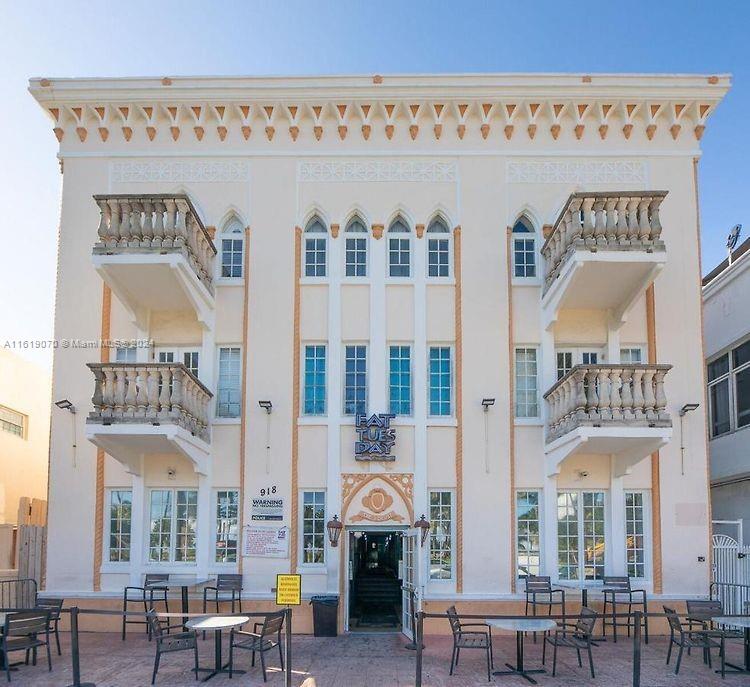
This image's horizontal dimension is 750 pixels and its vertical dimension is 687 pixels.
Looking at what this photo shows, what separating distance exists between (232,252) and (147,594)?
6.73 m

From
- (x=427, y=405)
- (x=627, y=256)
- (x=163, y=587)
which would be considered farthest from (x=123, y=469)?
(x=627, y=256)

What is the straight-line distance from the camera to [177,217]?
15.3 m

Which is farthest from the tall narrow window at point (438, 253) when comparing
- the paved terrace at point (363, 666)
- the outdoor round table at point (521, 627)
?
the outdoor round table at point (521, 627)

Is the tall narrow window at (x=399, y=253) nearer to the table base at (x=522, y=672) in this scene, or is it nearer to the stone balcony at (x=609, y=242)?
the stone balcony at (x=609, y=242)

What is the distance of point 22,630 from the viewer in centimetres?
1170

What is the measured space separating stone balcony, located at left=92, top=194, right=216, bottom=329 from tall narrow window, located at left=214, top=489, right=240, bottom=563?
376 cm

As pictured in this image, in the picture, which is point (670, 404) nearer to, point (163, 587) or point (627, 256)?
point (627, 256)

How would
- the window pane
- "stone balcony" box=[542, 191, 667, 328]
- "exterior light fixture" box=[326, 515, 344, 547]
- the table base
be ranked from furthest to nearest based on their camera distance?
the window pane → "exterior light fixture" box=[326, 515, 344, 547] → "stone balcony" box=[542, 191, 667, 328] → the table base

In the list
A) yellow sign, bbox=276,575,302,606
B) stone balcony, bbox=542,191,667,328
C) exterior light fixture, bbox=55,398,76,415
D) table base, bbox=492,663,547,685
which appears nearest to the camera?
yellow sign, bbox=276,575,302,606

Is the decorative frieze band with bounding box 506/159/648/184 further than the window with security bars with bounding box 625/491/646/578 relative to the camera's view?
Yes

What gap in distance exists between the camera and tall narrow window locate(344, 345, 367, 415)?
54.2 feet

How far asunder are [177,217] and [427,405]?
5.85m

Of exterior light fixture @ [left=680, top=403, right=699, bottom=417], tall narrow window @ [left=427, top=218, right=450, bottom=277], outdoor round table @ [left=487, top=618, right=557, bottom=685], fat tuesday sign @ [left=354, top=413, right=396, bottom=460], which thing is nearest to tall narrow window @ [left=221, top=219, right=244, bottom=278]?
tall narrow window @ [left=427, top=218, right=450, bottom=277]

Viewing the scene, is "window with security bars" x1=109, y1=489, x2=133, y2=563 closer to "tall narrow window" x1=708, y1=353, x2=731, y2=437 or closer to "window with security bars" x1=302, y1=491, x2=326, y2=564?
"window with security bars" x1=302, y1=491, x2=326, y2=564
